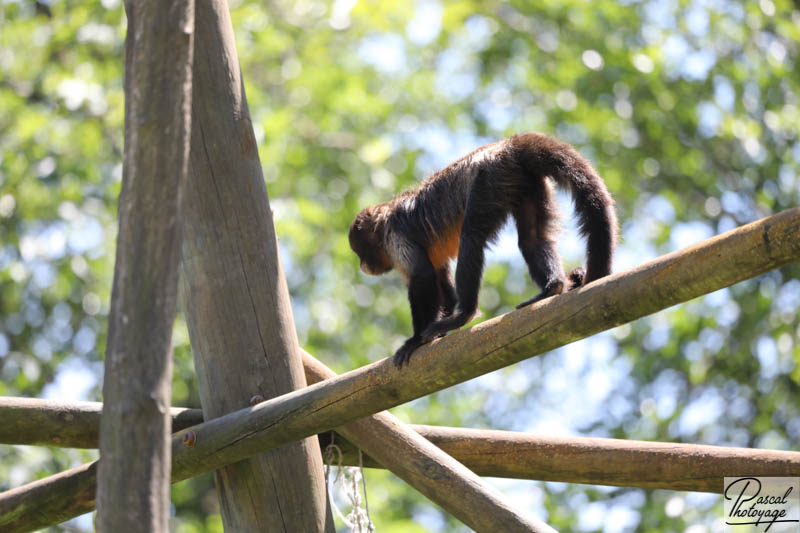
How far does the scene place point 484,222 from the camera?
16.0 feet

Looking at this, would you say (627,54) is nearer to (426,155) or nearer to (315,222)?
(426,155)

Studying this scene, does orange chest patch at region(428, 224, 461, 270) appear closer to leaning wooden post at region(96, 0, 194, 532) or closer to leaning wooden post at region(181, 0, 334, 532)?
leaning wooden post at region(181, 0, 334, 532)

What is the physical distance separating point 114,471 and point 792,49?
10.4m

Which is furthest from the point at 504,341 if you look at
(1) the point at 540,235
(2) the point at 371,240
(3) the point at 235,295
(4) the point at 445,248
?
(2) the point at 371,240

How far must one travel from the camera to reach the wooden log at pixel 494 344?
9.56 ft

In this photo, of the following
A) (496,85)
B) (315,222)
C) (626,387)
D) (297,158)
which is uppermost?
(496,85)

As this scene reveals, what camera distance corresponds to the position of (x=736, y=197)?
10.2 m

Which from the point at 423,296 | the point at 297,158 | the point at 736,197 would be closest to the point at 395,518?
the point at 297,158

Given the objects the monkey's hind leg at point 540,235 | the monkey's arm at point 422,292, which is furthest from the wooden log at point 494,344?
the monkey's arm at point 422,292

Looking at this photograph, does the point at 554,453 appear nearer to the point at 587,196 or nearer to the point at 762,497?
the point at 762,497

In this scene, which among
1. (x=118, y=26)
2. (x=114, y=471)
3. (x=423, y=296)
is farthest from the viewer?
(x=118, y=26)

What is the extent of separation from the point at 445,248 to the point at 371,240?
729 mm

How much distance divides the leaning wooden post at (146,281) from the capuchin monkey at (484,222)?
1.44m

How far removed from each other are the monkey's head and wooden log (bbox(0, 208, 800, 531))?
2366mm
